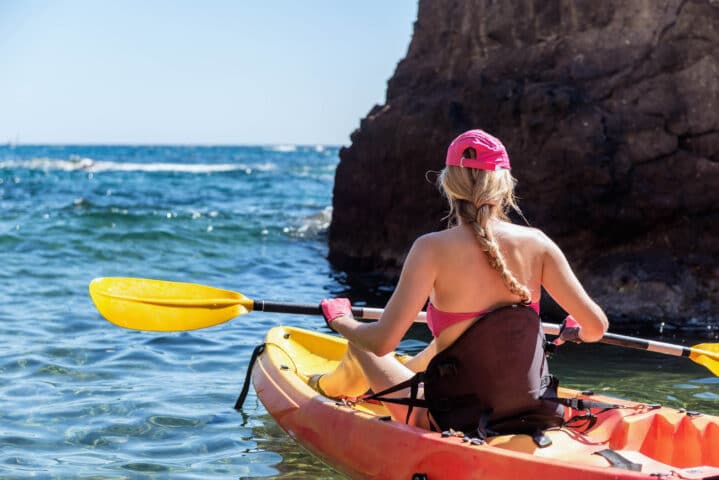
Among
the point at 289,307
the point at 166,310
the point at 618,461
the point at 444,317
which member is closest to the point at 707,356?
the point at 618,461

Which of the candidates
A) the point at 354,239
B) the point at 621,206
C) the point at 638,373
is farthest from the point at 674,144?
the point at 354,239

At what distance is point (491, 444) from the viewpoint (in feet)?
12.1

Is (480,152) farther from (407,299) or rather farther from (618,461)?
(618,461)

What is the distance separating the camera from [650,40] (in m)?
8.47

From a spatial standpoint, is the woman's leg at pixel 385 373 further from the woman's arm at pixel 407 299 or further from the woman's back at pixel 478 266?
the woman's back at pixel 478 266

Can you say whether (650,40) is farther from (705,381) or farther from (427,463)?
(427,463)

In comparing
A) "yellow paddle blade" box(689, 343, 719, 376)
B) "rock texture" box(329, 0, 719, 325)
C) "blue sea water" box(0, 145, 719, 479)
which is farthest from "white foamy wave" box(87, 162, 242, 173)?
"yellow paddle blade" box(689, 343, 719, 376)

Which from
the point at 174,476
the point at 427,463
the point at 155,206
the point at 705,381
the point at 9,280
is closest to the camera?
the point at 427,463

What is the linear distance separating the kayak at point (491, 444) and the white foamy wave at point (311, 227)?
34.6ft

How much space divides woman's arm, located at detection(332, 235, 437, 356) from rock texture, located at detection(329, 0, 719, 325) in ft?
15.9

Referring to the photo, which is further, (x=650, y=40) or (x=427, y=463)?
(x=650, y=40)

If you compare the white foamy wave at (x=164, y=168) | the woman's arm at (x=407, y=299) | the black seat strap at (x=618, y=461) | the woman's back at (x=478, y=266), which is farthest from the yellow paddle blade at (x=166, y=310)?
the white foamy wave at (x=164, y=168)

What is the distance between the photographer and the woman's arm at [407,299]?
11.5ft

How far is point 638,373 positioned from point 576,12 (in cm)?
392
